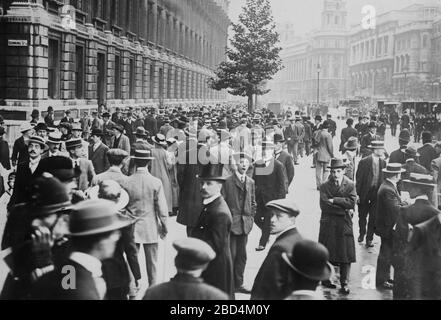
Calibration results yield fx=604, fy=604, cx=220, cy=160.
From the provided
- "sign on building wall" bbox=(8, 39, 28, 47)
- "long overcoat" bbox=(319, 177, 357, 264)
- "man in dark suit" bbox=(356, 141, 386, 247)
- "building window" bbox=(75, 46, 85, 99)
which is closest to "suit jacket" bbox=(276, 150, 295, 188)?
"man in dark suit" bbox=(356, 141, 386, 247)

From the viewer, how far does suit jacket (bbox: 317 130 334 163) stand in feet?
48.8

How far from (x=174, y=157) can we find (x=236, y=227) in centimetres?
452

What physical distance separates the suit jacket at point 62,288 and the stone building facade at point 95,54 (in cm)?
1609

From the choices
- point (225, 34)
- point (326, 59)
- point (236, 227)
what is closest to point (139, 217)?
point (236, 227)

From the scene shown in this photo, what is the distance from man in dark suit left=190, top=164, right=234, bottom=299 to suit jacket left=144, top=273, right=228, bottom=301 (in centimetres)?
A: 156

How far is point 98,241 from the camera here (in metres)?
4.49

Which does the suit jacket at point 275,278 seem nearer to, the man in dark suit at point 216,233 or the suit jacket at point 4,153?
the man in dark suit at point 216,233

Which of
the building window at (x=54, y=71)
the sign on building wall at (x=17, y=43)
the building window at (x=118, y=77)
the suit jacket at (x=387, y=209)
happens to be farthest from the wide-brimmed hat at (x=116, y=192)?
the building window at (x=118, y=77)

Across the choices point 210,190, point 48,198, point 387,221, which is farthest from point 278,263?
point 387,221

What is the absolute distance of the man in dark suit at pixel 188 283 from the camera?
3.93 meters

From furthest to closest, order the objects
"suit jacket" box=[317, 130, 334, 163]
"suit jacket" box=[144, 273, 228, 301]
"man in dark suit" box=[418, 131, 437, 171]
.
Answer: "suit jacket" box=[317, 130, 334, 163]
"man in dark suit" box=[418, 131, 437, 171]
"suit jacket" box=[144, 273, 228, 301]

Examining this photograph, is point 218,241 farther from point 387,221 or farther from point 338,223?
point 387,221

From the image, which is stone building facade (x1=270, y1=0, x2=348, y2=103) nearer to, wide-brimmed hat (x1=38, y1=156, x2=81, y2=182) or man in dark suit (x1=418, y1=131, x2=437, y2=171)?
man in dark suit (x1=418, y1=131, x2=437, y2=171)
